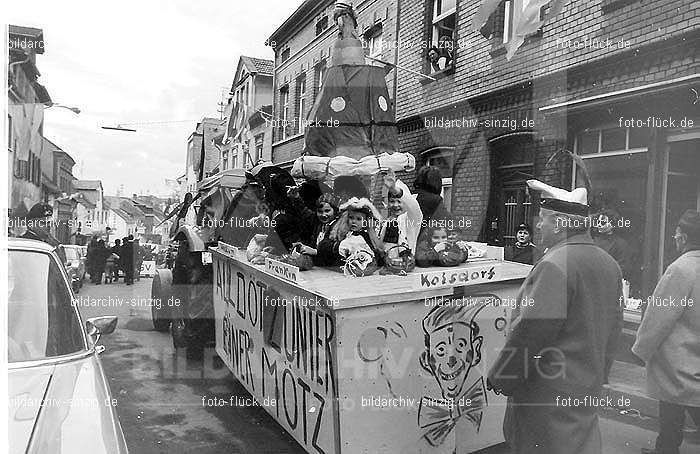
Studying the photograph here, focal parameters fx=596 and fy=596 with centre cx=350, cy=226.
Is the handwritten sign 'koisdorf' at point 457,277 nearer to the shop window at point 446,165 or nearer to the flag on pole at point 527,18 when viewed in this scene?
the flag on pole at point 527,18

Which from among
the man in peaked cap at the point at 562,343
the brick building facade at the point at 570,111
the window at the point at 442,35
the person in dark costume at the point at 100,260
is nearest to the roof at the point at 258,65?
the brick building facade at the point at 570,111

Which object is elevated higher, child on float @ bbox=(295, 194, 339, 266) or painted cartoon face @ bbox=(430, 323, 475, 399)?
child on float @ bbox=(295, 194, 339, 266)

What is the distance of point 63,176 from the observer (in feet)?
19.6

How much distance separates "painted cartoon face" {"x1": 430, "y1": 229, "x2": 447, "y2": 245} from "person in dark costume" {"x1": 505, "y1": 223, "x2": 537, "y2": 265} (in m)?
1.77

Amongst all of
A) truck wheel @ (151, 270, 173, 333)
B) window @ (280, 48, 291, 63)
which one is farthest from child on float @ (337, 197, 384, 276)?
truck wheel @ (151, 270, 173, 333)

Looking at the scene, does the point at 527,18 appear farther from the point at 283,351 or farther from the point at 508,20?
the point at 283,351

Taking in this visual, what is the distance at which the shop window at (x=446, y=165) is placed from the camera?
862 cm

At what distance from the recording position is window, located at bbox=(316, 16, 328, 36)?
6004 millimetres

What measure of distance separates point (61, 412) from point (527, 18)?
5.74 meters

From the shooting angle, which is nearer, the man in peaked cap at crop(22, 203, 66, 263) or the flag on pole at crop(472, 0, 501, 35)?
the man in peaked cap at crop(22, 203, 66, 263)

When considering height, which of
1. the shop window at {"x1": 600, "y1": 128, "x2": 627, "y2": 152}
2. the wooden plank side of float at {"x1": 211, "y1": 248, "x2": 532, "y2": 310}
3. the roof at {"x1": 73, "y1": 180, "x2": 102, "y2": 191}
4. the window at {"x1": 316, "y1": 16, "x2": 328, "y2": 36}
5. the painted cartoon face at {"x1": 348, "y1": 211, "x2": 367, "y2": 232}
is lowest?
the wooden plank side of float at {"x1": 211, "y1": 248, "x2": 532, "y2": 310}

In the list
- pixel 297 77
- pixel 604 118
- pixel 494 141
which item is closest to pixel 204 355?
pixel 297 77

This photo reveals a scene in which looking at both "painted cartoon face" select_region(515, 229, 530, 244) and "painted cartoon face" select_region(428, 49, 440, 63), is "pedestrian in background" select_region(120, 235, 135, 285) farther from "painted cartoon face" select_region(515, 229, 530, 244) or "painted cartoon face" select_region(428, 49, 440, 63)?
"painted cartoon face" select_region(515, 229, 530, 244)

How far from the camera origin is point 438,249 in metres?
4.31
